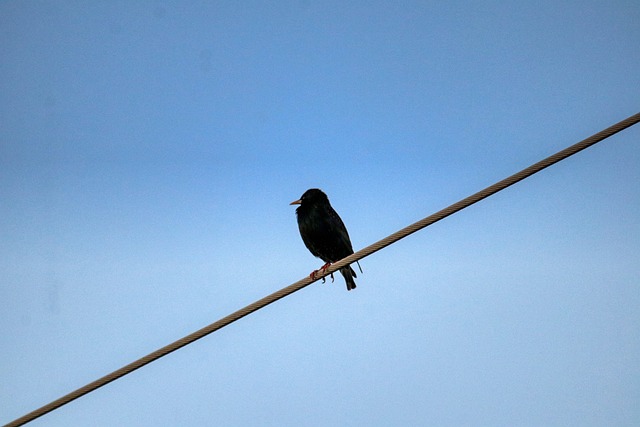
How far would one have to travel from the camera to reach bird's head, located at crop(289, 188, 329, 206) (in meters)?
8.41

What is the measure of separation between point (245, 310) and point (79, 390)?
912mm

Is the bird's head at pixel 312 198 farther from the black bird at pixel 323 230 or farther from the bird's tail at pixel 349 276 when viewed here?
the bird's tail at pixel 349 276

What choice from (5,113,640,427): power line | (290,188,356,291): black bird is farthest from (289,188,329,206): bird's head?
(5,113,640,427): power line

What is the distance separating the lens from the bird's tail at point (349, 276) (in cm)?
814

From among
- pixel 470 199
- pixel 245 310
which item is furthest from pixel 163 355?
pixel 470 199

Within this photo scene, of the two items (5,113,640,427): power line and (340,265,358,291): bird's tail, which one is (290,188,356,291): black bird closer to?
(340,265,358,291): bird's tail

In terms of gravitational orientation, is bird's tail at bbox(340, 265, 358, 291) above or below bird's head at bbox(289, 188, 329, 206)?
below

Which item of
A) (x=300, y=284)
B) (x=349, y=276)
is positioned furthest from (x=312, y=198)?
(x=300, y=284)

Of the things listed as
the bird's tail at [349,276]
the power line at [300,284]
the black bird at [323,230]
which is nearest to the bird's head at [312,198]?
the black bird at [323,230]

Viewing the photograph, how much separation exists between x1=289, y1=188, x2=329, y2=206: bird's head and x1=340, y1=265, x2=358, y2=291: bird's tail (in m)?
0.91

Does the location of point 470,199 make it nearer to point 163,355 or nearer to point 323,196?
point 163,355

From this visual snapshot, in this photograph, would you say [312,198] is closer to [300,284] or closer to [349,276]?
[349,276]

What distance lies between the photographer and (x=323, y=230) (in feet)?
26.9

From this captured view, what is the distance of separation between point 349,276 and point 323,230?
0.65m
